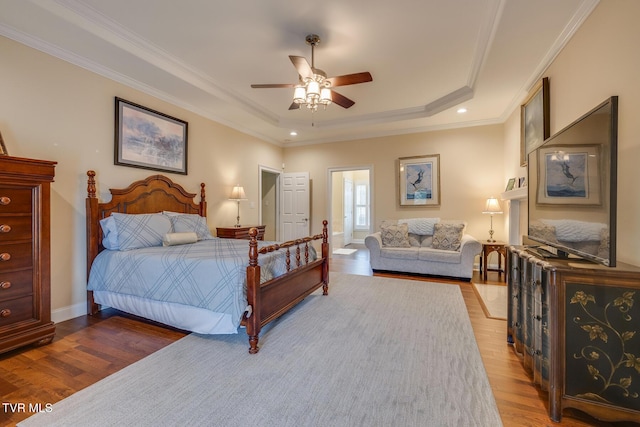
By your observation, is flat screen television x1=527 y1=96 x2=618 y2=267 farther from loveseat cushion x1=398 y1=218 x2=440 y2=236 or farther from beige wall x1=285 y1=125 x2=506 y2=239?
beige wall x1=285 y1=125 x2=506 y2=239

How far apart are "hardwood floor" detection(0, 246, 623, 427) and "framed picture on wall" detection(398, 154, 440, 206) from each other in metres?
2.92

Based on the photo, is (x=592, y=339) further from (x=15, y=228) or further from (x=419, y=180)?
(x=419, y=180)

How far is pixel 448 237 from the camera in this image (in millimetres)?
4766

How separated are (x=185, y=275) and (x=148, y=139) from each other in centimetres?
235

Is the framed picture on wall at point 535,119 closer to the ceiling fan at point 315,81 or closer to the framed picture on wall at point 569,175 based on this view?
the framed picture on wall at point 569,175

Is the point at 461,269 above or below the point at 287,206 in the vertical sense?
below

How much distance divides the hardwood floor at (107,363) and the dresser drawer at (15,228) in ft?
3.05

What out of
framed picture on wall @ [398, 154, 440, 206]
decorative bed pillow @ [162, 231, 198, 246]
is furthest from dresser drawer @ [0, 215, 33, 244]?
framed picture on wall @ [398, 154, 440, 206]

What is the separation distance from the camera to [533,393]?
176cm

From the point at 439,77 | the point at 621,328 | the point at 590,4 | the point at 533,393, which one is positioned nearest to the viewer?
the point at 621,328

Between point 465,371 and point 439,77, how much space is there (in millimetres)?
3540

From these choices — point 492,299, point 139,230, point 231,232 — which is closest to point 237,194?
point 231,232

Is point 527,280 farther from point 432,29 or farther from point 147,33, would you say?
point 147,33

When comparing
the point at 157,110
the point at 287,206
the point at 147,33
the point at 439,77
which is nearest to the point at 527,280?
the point at 439,77
